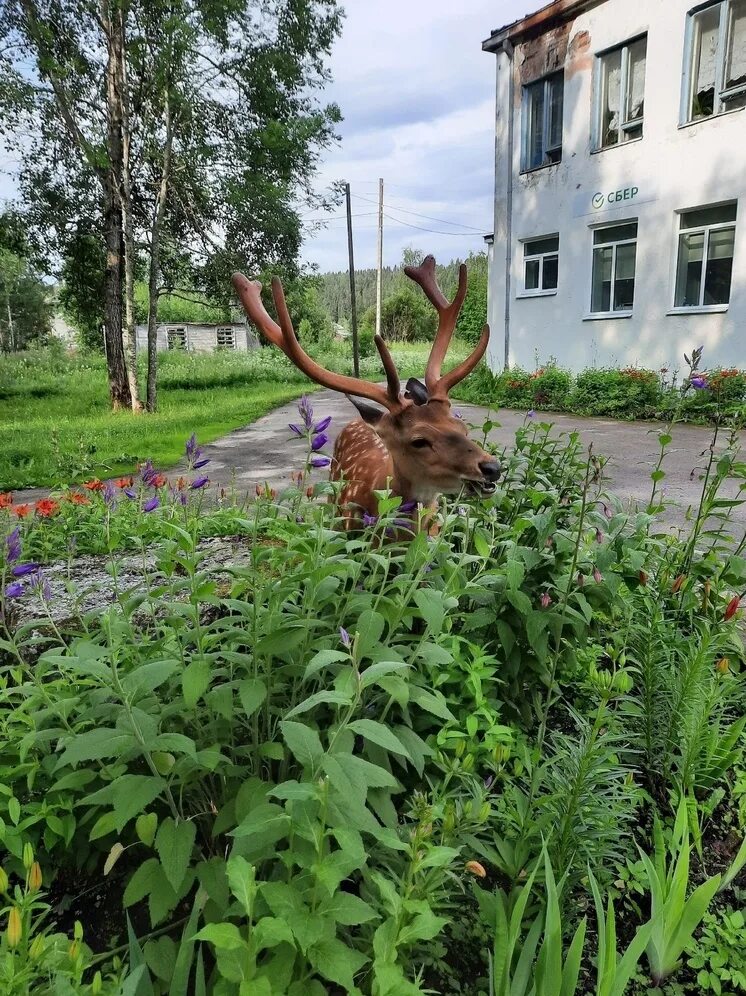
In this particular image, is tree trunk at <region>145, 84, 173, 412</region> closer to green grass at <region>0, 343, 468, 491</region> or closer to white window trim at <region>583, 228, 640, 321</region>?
green grass at <region>0, 343, 468, 491</region>

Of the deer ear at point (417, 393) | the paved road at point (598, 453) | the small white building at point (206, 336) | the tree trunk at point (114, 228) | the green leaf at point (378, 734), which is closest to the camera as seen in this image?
the green leaf at point (378, 734)

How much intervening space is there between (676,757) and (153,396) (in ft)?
53.7

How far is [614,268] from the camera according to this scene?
14711 millimetres

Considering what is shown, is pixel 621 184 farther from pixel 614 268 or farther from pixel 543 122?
pixel 543 122

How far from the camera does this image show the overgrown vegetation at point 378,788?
111 centimetres

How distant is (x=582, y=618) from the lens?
2.04 m

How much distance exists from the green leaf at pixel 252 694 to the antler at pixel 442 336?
5.60 feet

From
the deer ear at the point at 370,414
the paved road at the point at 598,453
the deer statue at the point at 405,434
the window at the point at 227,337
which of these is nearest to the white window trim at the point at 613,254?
the paved road at the point at 598,453

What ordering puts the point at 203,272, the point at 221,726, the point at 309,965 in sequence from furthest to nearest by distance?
the point at 203,272, the point at 221,726, the point at 309,965

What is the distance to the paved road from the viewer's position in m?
6.09

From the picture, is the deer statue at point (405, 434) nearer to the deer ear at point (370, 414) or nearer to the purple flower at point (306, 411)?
the deer ear at point (370, 414)

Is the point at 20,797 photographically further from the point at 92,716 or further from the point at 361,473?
the point at 361,473

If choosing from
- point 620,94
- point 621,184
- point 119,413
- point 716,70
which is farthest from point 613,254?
point 119,413

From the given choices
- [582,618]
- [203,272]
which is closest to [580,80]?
[203,272]
